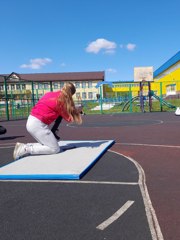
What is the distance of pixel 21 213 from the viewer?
306 cm

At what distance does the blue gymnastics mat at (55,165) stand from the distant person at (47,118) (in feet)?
0.61

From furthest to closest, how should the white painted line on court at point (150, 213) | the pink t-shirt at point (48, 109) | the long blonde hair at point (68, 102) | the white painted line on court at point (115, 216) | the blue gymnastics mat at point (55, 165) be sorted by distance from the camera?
the pink t-shirt at point (48, 109) < the long blonde hair at point (68, 102) < the blue gymnastics mat at point (55, 165) < the white painted line on court at point (115, 216) < the white painted line on court at point (150, 213)

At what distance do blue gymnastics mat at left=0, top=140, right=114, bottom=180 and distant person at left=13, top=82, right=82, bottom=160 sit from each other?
18cm

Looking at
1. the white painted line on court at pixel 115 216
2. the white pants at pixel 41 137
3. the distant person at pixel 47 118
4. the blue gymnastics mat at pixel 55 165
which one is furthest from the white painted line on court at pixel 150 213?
the white pants at pixel 41 137

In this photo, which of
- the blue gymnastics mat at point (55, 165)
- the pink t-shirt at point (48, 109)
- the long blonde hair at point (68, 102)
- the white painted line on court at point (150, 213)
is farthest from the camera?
the pink t-shirt at point (48, 109)

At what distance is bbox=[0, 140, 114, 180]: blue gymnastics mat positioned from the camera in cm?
430

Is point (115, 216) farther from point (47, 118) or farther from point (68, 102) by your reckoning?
point (47, 118)

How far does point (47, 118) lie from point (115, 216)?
340 cm

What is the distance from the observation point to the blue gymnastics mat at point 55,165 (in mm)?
4297

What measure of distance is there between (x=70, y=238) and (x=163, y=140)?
582cm

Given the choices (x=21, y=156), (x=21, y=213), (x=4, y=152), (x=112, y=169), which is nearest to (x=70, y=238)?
(x=21, y=213)

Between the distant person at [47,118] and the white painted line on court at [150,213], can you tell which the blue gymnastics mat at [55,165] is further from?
the white painted line on court at [150,213]

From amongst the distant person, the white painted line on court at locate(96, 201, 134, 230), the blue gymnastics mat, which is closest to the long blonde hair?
the distant person

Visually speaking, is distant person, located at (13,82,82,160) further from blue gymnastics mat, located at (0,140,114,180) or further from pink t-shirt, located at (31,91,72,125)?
blue gymnastics mat, located at (0,140,114,180)
